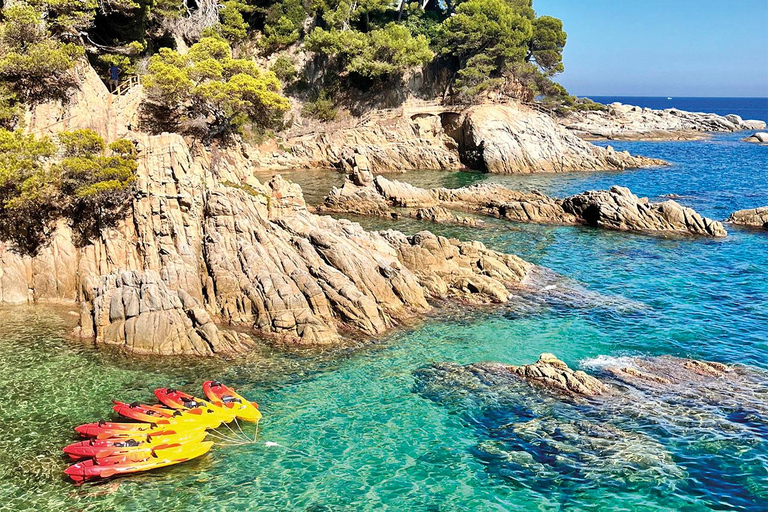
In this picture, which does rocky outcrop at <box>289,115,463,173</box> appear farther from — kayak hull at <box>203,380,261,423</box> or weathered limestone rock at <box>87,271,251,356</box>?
kayak hull at <box>203,380,261,423</box>

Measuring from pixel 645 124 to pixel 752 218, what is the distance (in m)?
89.5

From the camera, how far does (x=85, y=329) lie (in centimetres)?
2730

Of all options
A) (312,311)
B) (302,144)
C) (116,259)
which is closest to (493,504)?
(312,311)

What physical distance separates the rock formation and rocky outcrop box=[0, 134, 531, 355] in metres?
42.0

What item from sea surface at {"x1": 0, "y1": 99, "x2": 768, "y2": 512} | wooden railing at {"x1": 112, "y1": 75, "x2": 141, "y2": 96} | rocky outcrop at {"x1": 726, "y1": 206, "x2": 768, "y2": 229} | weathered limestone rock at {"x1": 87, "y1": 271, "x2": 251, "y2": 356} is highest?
wooden railing at {"x1": 112, "y1": 75, "x2": 141, "y2": 96}

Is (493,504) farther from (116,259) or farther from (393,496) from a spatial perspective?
(116,259)

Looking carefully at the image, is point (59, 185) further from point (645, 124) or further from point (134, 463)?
point (645, 124)

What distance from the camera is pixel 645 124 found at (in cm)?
13238

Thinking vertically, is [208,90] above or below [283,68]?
below

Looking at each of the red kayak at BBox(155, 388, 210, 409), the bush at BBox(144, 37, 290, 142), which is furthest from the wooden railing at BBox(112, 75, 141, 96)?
the red kayak at BBox(155, 388, 210, 409)

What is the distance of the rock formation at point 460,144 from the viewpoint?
3059 inches

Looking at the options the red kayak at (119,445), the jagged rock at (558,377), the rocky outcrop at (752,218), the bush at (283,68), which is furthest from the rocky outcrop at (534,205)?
the red kayak at (119,445)

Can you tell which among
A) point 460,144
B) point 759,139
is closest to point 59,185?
point 460,144

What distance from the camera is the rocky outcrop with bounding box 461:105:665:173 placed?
253 feet
